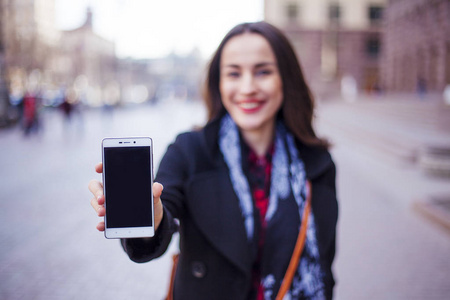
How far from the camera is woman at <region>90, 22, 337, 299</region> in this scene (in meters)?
1.67

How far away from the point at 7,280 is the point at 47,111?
1126 inches

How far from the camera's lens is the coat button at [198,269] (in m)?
1.66

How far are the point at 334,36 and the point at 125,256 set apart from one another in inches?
1695

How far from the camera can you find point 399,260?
4.56 metres

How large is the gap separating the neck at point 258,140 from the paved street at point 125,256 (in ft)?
7.58

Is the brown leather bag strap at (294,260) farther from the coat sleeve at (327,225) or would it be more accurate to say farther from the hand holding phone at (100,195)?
the hand holding phone at (100,195)

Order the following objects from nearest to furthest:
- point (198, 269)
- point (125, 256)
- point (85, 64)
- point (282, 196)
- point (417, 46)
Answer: point (198, 269) < point (282, 196) < point (125, 256) < point (417, 46) < point (85, 64)

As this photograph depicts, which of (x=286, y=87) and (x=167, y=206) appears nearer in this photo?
(x=167, y=206)

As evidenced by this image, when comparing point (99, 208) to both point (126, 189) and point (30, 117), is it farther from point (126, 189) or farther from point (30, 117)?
point (30, 117)

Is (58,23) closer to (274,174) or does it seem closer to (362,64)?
(362,64)

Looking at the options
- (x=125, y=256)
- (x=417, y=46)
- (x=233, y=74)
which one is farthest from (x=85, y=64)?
(x=233, y=74)

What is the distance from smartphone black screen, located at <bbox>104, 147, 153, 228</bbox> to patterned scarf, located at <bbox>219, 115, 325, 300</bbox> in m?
0.53

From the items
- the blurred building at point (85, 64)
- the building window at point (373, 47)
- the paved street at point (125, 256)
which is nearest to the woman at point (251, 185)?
the paved street at point (125, 256)

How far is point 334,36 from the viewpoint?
4394 centimetres
